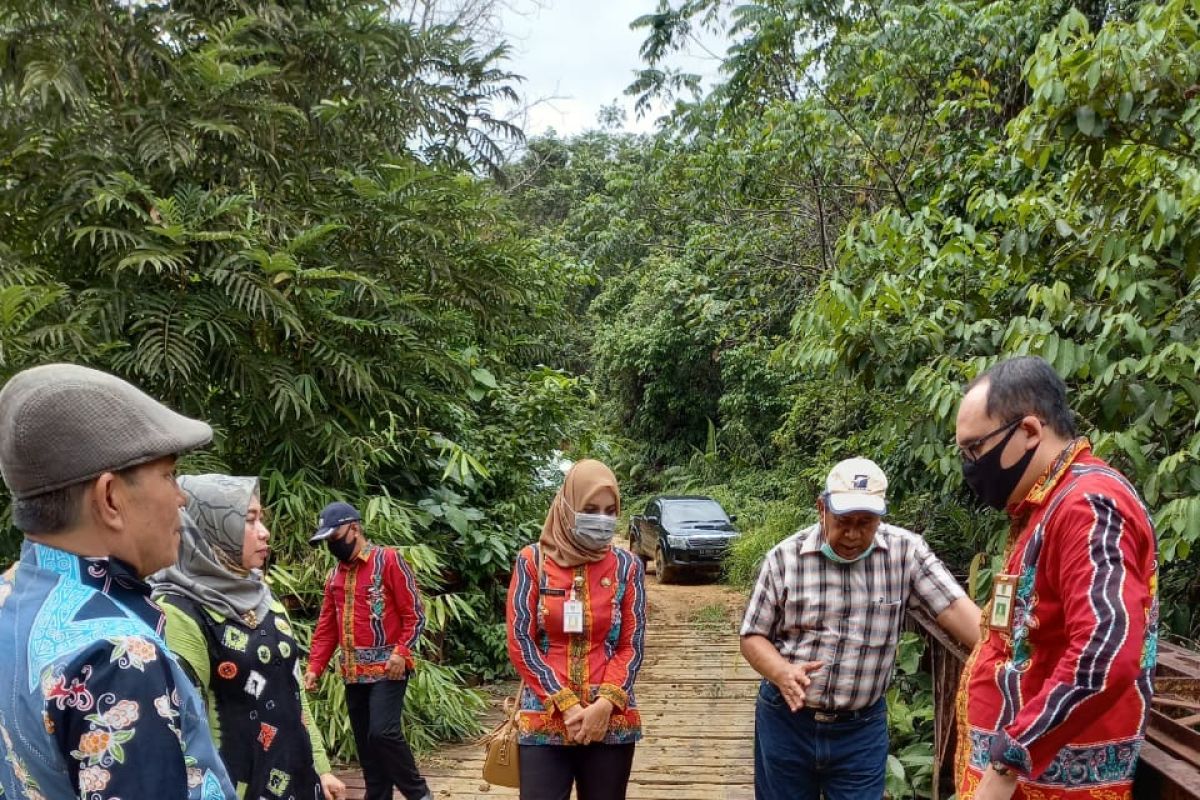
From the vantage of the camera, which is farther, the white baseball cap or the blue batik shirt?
the white baseball cap

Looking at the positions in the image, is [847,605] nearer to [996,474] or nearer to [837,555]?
[837,555]

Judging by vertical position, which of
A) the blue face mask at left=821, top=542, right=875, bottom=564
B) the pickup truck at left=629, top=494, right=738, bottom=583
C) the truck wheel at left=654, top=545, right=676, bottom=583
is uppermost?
the blue face mask at left=821, top=542, right=875, bottom=564

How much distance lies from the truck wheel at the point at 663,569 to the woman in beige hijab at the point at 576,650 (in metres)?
11.6

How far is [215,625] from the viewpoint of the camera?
2.38 m

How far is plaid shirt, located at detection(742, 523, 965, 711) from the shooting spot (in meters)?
3.01

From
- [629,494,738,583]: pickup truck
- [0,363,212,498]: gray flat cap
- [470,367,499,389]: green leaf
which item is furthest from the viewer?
[629,494,738,583]: pickup truck

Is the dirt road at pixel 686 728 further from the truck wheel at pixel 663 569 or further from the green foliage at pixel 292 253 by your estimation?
the truck wheel at pixel 663 569

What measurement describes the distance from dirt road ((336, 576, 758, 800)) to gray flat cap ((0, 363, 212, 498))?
4.55 m

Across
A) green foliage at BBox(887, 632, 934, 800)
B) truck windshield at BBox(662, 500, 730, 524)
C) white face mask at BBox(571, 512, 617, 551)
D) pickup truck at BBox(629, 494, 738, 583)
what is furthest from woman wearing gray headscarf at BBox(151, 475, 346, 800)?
truck windshield at BBox(662, 500, 730, 524)

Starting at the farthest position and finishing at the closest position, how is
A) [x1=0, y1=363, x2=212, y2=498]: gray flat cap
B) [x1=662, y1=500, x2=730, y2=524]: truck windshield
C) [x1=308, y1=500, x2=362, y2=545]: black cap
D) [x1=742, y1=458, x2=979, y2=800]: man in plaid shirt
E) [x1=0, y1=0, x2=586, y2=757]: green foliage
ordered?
[x1=662, y1=500, x2=730, y2=524]: truck windshield
[x1=0, y1=0, x2=586, y2=757]: green foliage
[x1=308, y1=500, x2=362, y2=545]: black cap
[x1=742, y1=458, x2=979, y2=800]: man in plaid shirt
[x1=0, y1=363, x2=212, y2=498]: gray flat cap

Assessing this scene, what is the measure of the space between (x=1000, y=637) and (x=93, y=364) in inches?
216

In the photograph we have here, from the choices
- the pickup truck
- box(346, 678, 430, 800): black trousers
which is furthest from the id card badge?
the pickup truck

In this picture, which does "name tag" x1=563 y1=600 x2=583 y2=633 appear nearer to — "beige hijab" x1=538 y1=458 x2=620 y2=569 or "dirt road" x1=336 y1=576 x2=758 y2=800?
"beige hijab" x1=538 y1=458 x2=620 y2=569

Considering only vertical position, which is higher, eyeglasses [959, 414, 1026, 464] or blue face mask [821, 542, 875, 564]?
eyeglasses [959, 414, 1026, 464]
